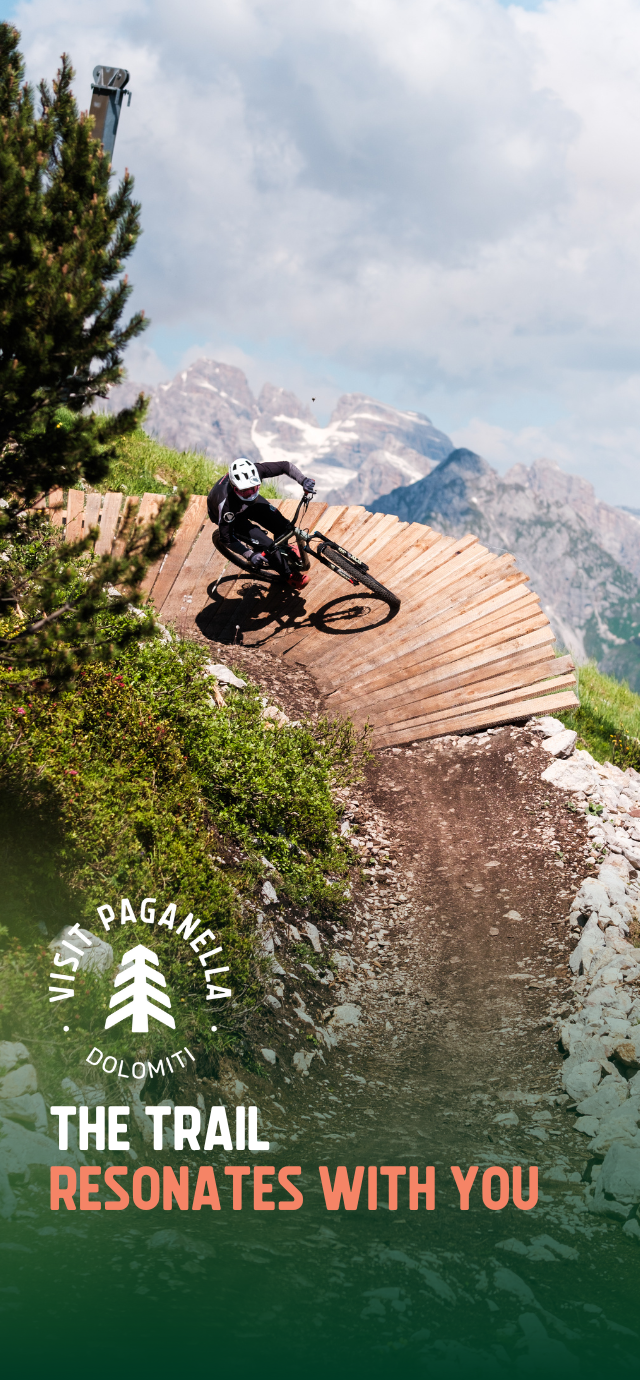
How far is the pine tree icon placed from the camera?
4.46 m

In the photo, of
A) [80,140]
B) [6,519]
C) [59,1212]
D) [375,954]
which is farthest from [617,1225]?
[80,140]

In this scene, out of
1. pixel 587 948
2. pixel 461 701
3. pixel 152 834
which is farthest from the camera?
pixel 461 701

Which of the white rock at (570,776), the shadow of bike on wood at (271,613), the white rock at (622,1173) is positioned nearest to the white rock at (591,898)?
the white rock at (570,776)

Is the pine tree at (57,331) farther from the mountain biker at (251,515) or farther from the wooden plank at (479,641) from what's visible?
the wooden plank at (479,641)

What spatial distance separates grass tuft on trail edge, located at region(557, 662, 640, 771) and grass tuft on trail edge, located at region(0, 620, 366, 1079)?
4.08 m

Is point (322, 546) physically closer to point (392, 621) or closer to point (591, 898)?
point (392, 621)

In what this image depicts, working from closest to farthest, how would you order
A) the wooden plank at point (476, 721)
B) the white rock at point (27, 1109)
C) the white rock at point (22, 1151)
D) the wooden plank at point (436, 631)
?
1. the white rock at point (22, 1151)
2. the white rock at point (27, 1109)
3. the wooden plank at point (476, 721)
4. the wooden plank at point (436, 631)

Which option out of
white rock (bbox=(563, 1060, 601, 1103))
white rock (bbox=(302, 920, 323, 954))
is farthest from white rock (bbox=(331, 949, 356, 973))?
white rock (bbox=(563, 1060, 601, 1103))

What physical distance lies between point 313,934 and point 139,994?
2.16 meters

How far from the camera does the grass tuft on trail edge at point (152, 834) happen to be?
15.1 feet

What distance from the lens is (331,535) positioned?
45.0 ft

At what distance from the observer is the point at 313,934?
21.2ft

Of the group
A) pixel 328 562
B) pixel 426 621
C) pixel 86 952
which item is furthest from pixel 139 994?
pixel 328 562

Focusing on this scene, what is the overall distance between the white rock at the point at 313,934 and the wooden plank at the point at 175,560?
21.5 ft
